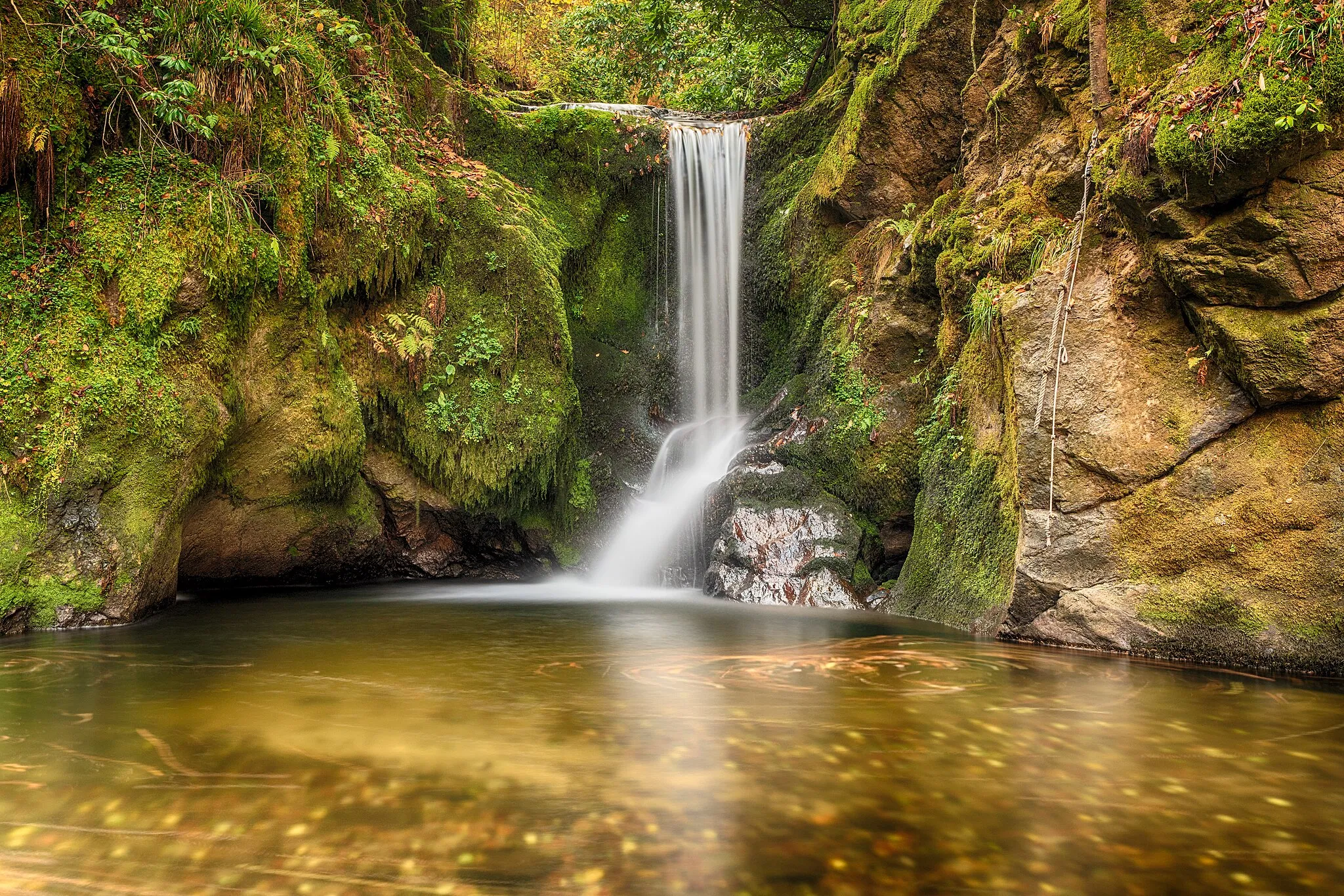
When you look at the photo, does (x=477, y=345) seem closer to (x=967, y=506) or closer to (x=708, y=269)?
(x=708, y=269)

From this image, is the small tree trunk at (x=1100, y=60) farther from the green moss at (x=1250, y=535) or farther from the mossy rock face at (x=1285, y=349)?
the green moss at (x=1250, y=535)

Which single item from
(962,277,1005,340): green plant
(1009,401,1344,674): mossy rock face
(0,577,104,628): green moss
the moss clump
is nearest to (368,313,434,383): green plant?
(0,577,104,628): green moss

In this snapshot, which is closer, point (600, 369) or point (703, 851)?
point (703, 851)

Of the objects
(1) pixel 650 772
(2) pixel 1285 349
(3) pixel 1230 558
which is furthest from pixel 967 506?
(1) pixel 650 772

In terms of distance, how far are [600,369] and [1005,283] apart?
20.0 ft

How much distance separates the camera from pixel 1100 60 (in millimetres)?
6293

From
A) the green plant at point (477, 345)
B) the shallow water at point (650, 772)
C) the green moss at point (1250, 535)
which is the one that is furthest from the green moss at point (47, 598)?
the green moss at point (1250, 535)

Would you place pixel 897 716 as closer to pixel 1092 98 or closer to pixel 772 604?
pixel 772 604

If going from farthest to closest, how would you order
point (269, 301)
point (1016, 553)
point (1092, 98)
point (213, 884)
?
point (269, 301)
point (1092, 98)
point (1016, 553)
point (213, 884)

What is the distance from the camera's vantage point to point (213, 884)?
217 centimetres

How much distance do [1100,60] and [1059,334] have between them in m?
2.27

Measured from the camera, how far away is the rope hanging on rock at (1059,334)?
5746mm

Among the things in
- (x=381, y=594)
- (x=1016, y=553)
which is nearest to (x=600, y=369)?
(x=381, y=594)

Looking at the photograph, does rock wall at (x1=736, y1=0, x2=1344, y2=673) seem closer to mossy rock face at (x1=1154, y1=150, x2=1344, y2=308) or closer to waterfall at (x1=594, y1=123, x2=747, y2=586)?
mossy rock face at (x1=1154, y1=150, x2=1344, y2=308)
